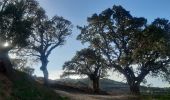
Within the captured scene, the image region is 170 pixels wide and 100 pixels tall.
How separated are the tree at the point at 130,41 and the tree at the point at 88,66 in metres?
2.81

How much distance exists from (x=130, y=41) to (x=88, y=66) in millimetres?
11916

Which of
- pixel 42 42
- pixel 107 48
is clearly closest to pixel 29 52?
pixel 42 42

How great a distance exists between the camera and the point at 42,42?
194ft

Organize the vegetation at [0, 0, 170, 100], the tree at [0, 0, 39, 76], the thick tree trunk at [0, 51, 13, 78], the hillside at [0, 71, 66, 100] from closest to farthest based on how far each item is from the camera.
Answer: the hillside at [0, 71, 66, 100]
the thick tree trunk at [0, 51, 13, 78]
the tree at [0, 0, 39, 76]
the vegetation at [0, 0, 170, 100]

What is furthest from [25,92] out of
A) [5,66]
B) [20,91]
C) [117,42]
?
[117,42]

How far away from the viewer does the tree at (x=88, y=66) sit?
6812 centimetres

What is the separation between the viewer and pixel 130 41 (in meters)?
62.8

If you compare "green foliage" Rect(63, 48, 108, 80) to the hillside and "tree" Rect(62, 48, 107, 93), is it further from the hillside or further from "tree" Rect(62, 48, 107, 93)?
the hillside

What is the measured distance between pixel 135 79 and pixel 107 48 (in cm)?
720

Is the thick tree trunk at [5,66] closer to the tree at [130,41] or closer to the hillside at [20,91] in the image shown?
the hillside at [20,91]

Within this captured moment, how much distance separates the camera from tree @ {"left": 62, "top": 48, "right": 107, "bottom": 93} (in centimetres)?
6812

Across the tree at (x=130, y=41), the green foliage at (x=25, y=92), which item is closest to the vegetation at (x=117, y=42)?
the tree at (x=130, y=41)

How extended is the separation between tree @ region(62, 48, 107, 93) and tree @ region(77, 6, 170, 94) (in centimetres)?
281

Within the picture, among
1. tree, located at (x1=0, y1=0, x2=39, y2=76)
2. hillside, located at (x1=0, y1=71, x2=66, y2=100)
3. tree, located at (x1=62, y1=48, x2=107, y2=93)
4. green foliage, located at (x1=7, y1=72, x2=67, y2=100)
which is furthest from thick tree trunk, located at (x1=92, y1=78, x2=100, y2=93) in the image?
hillside, located at (x1=0, y1=71, x2=66, y2=100)
